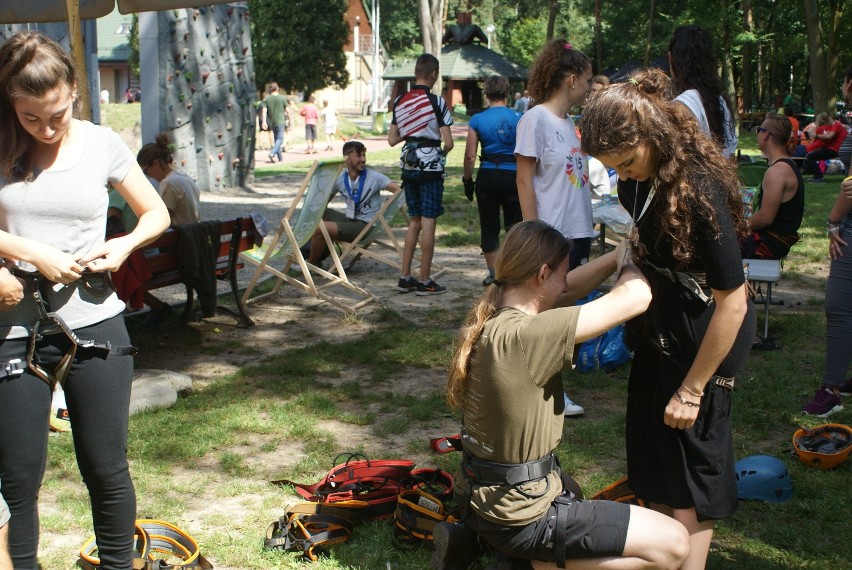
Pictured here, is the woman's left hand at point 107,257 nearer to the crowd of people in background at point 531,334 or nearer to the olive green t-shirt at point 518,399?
the crowd of people in background at point 531,334

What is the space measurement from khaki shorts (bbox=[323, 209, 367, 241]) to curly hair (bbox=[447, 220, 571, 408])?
17.7 feet

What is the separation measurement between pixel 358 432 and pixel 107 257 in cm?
226

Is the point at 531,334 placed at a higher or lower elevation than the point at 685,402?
higher

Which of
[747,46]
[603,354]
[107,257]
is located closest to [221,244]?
[603,354]

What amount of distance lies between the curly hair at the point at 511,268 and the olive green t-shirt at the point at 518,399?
3 cm

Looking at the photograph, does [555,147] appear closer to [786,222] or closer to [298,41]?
[786,222]

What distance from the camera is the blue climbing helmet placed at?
12.5 ft

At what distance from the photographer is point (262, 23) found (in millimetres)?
41000

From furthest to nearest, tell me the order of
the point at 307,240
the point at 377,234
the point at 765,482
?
1. the point at 377,234
2. the point at 307,240
3. the point at 765,482

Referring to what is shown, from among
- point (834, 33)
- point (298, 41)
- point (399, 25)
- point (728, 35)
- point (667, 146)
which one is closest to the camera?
point (667, 146)

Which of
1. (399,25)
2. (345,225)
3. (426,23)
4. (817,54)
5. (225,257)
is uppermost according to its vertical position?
(399,25)

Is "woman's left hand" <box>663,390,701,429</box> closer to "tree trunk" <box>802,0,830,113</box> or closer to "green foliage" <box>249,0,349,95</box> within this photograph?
"tree trunk" <box>802,0,830,113</box>

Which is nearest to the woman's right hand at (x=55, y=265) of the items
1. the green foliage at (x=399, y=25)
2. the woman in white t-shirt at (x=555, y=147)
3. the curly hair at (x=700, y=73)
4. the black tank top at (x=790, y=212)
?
the woman in white t-shirt at (x=555, y=147)

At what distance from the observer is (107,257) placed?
265cm
